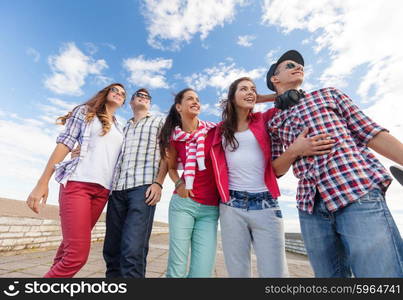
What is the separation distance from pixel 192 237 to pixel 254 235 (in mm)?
542

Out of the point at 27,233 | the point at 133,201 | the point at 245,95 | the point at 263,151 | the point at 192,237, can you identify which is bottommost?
the point at 27,233

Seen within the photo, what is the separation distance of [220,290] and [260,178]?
852 millimetres

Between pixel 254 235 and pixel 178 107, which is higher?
pixel 178 107

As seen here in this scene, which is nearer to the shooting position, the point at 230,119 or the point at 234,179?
the point at 234,179

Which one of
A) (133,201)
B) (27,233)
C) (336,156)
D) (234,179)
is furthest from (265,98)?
(27,233)

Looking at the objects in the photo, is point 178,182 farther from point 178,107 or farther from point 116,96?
point 116,96

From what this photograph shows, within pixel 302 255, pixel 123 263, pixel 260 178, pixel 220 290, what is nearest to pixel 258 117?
pixel 260 178

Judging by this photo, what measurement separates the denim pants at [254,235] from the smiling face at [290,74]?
35.0 inches

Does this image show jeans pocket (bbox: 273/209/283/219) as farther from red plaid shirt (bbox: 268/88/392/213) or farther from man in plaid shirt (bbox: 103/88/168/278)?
man in plaid shirt (bbox: 103/88/168/278)

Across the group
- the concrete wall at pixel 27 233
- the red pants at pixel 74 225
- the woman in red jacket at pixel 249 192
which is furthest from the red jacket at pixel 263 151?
the concrete wall at pixel 27 233

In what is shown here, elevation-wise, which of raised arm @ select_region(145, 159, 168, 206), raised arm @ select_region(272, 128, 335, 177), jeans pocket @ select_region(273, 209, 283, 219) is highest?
raised arm @ select_region(272, 128, 335, 177)

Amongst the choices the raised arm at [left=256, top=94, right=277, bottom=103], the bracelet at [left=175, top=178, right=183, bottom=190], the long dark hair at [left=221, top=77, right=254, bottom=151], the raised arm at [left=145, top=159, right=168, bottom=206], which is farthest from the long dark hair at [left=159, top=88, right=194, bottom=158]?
the raised arm at [left=256, top=94, right=277, bottom=103]

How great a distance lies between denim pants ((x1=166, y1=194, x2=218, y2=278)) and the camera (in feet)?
6.68

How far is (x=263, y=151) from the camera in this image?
205 centimetres
